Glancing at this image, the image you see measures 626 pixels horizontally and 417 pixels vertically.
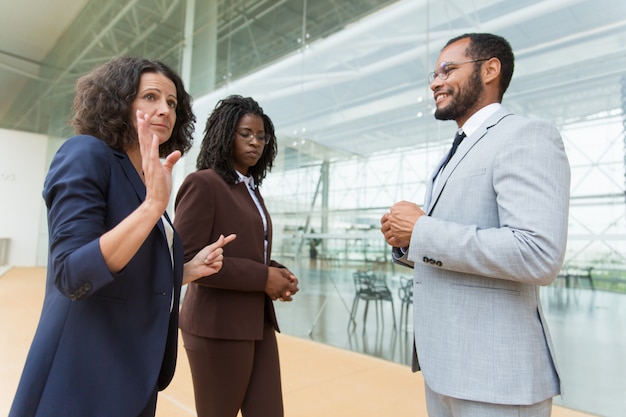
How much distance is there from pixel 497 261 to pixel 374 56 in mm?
3912

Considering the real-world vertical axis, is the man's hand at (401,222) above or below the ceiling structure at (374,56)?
below

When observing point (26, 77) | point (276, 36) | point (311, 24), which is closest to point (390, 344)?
point (311, 24)

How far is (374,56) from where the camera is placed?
438cm

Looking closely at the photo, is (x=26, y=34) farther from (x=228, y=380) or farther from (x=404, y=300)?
(x=228, y=380)

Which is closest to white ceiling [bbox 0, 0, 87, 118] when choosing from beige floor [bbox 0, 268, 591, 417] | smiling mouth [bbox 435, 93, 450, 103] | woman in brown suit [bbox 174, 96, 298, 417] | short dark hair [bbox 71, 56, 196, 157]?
beige floor [bbox 0, 268, 591, 417]

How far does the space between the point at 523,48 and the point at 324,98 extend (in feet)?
7.42

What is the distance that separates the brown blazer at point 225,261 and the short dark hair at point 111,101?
0.44 metres

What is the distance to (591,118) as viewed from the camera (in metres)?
2.94

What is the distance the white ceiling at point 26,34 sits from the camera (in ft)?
34.9

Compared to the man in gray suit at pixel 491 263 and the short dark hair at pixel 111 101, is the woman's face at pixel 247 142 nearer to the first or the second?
the short dark hair at pixel 111 101

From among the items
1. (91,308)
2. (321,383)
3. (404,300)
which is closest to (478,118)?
(91,308)

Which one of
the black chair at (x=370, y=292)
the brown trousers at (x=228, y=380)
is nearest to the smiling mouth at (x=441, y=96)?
the brown trousers at (x=228, y=380)

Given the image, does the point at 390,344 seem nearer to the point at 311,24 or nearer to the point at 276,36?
the point at 311,24

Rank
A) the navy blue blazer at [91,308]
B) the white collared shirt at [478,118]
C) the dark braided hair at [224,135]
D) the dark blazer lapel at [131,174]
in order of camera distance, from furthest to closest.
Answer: the dark braided hair at [224,135]
the white collared shirt at [478,118]
the dark blazer lapel at [131,174]
the navy blue blazer at [91,308]
